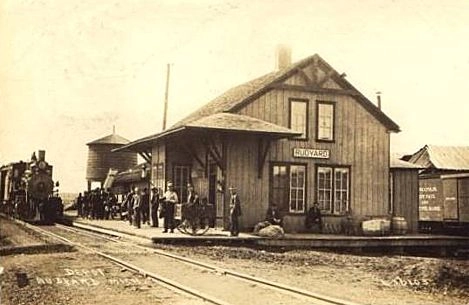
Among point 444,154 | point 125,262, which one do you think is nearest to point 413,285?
point 125,262

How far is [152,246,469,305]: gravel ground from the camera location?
7527 mm

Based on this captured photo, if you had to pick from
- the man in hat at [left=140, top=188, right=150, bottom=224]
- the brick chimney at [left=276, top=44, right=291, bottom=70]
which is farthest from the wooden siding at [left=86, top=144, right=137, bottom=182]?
the brick chimney at [left=276, top=44, right=291, bottom=70]

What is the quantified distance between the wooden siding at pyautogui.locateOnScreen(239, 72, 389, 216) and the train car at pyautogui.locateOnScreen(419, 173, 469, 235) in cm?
220

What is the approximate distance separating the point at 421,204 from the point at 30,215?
12.0m

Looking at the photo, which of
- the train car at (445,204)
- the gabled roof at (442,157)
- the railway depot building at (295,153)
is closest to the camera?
the railway depot building at (295,153)

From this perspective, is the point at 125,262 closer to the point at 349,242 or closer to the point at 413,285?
the point at 413,285

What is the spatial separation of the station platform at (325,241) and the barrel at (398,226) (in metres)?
0.68

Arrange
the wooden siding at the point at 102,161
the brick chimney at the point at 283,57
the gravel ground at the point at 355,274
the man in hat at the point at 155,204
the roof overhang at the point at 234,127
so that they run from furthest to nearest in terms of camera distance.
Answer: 1. the wooden siding at the point at 102,161
2. the brick chimney at the point at 283,57
3. the man in hat at the point at 155,204
4. the roof overhang at the point at 234,127
5. the gravel ground at the point at 355,274

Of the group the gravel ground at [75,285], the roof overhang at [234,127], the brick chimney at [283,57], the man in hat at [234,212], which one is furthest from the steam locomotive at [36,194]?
the gravel ground at [75,285]

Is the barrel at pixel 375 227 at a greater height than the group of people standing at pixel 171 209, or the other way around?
the group of people standing at pixel 171 209

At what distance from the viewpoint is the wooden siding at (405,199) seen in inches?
691

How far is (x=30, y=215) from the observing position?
68.3 ft

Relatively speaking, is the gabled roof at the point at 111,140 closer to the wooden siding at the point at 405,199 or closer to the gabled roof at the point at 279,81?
the gabled roof at the point at 279,81

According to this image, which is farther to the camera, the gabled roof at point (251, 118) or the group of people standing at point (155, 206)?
the gabled roof at point (251, 118)
